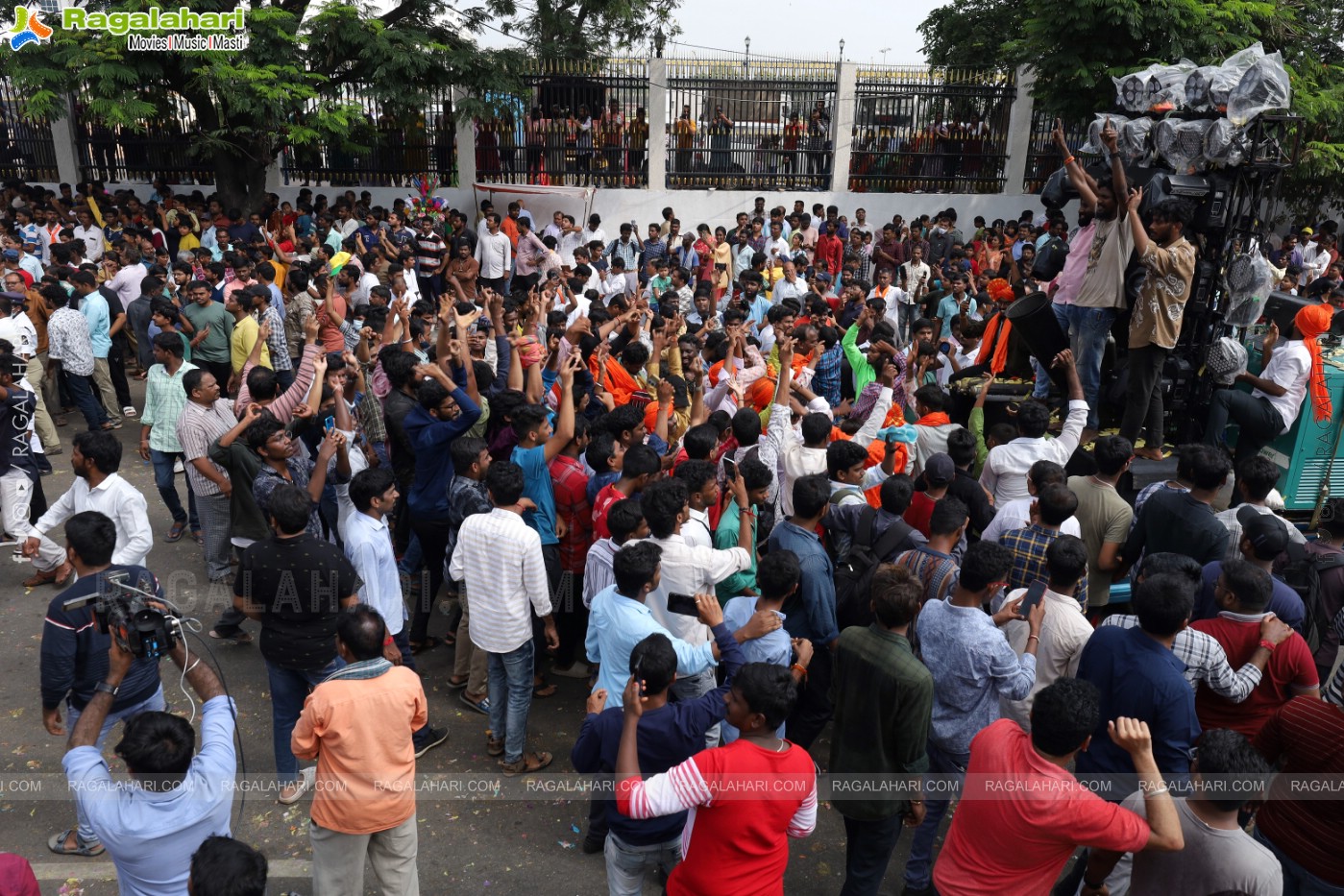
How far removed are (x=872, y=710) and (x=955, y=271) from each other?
25.0ft

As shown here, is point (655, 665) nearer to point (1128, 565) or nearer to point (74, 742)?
point (74, 742)

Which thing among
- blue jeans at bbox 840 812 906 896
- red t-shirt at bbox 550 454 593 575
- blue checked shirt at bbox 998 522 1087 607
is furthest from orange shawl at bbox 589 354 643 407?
blue jeans at bbox 840 812 906 896

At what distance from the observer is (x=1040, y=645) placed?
4105mm

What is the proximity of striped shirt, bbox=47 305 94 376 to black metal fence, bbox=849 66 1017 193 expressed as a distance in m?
13.2

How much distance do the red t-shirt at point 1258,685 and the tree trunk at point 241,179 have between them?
602 inches

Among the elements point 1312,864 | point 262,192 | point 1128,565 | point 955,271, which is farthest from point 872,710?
point 262,192

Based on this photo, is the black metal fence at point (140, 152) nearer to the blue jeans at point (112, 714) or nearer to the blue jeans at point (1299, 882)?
the blue jeans at point (112, 714)

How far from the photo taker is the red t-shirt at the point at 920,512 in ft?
16.4

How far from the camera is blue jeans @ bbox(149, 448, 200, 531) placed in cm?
720

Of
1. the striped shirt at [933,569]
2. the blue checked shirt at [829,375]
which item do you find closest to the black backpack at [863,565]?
the striped shirt at [933,569]

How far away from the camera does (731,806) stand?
289cm

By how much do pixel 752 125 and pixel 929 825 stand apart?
1541 cm

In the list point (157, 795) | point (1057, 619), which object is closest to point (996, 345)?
point (1057, 619)

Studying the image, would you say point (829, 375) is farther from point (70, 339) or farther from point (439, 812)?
point (70, 339)
